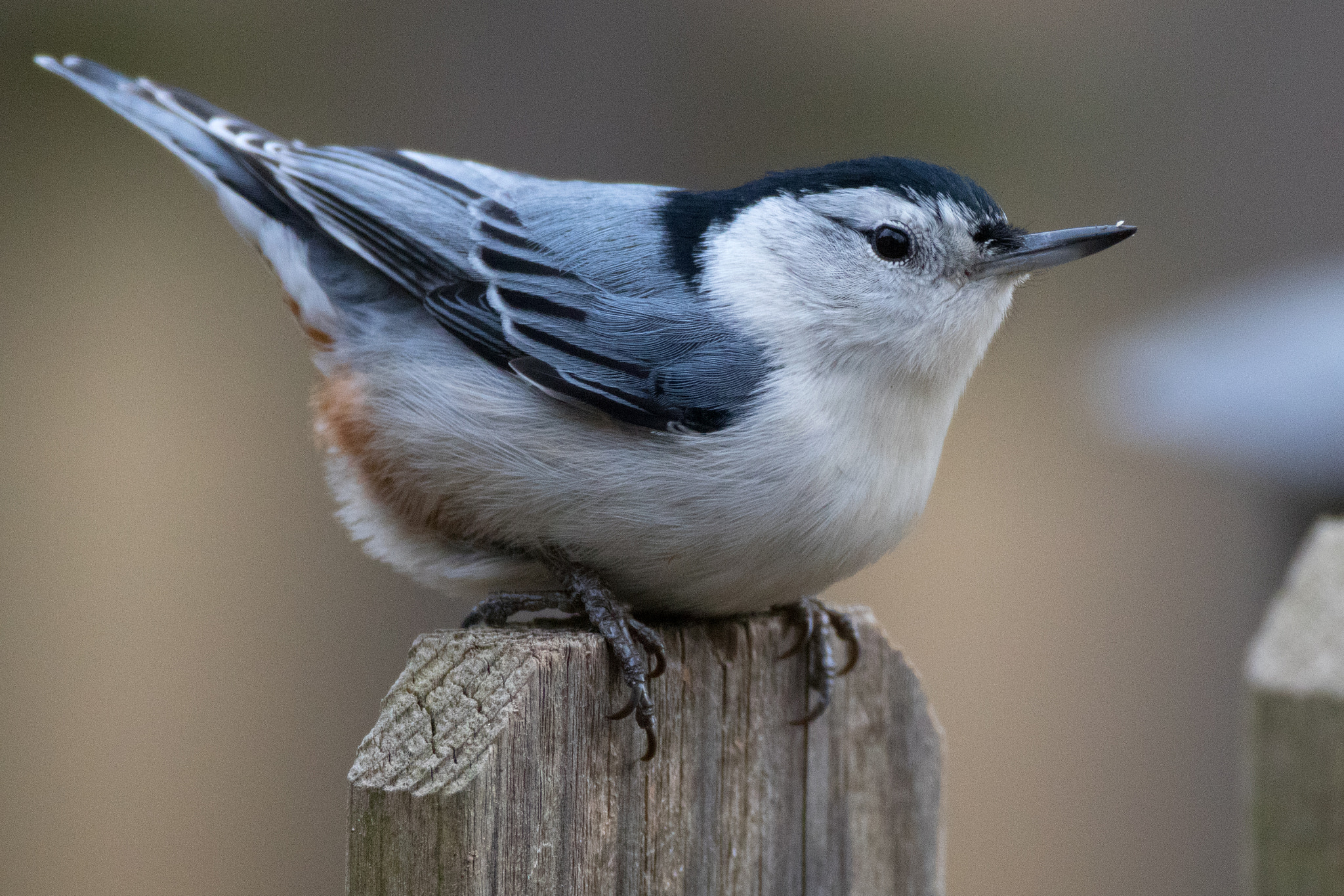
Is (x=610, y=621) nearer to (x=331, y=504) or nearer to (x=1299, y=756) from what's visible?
(x=1299, y=756)

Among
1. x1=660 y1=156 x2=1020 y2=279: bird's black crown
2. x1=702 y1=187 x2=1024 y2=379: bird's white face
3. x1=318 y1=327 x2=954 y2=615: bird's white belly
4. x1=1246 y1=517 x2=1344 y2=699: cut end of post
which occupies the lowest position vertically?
x1=1246 y1=517 x2=1344 y2=699: cut end of post

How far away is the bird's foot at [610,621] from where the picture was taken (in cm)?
140

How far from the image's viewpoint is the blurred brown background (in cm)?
319

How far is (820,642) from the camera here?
5.65ft

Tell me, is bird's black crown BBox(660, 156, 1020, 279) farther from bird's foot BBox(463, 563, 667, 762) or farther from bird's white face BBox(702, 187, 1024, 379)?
bird's foot BBox(463, 563, 667, 762)

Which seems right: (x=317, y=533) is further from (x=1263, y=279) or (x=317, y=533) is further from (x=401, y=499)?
(x=1263, y=279)

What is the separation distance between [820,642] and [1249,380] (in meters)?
2.30

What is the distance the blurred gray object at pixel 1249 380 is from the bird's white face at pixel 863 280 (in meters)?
1.75

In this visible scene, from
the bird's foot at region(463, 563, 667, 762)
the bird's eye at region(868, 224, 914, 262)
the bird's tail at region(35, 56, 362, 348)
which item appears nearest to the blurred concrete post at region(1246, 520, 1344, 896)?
the bird's foot at region(463, 563, 667, 762)

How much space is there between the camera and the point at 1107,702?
14.9 ft

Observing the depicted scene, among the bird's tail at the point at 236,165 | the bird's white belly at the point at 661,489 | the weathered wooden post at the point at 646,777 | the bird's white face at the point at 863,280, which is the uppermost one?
the bird's tail at the point at 236,165

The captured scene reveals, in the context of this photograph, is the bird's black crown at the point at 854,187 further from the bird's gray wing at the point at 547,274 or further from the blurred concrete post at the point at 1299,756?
the blurred concrete post at the point at 1299,756

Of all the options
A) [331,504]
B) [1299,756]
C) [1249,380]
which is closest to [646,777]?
[1299,756]

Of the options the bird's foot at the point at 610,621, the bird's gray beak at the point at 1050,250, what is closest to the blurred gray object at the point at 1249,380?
the bird's gray beak at the point at 1050,250
